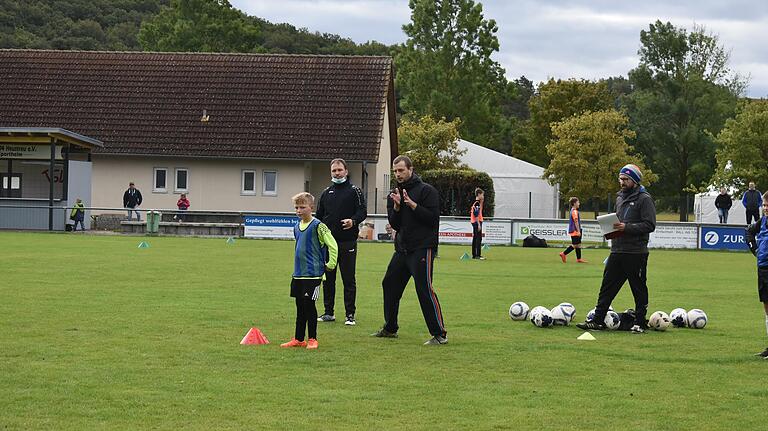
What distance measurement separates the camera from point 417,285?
12.4 m

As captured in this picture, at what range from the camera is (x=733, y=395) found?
947 cm

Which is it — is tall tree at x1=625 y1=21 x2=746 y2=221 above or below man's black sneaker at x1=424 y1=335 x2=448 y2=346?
above

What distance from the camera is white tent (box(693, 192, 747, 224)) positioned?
186 ft

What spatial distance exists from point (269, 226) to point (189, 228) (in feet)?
11.4

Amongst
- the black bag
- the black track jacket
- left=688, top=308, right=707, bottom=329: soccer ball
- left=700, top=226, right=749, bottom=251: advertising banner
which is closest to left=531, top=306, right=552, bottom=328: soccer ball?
left=688, top=308, right=707, bottom=329: soccer ball

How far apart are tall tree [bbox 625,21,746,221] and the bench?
146 feet

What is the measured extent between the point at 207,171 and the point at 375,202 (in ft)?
25.8

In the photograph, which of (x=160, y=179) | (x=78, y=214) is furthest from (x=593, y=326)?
(x=160, y=179)

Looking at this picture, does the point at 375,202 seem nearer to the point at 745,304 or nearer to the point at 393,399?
the point at 745,304

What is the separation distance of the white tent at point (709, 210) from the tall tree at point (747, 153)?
353 cm

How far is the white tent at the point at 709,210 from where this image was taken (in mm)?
56719

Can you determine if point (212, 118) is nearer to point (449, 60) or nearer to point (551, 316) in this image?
point (449, 60)

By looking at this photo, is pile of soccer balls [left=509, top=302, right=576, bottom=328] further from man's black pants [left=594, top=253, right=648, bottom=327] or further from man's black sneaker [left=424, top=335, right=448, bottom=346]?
man's black sneaker [left=424, top=335, right=448, bottom=346]

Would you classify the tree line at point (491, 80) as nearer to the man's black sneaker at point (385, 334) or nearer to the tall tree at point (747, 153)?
the tall tree at point (747, 153)
